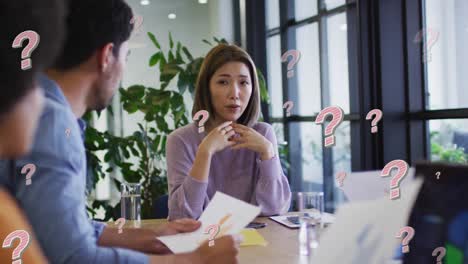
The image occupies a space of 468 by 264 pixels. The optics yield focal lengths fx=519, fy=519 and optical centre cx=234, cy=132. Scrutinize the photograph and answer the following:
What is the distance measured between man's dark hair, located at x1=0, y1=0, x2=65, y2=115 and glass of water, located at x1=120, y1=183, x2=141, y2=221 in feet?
3.34

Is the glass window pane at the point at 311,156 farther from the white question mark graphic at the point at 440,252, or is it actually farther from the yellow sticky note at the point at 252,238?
the white question mark graphic at the point at 440,252

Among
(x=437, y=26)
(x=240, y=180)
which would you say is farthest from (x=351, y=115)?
(x=240, y=180)

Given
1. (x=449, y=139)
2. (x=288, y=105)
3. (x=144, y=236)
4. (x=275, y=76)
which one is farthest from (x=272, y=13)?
(x=144, y=236)

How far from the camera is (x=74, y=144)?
1.98 feet

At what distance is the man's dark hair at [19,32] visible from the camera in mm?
453

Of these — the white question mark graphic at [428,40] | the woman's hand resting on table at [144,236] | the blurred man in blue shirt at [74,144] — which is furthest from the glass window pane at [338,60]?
the blurred man in blue shirt at [74,144]

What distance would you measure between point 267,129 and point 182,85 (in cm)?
96

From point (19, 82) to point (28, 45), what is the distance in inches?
1.8

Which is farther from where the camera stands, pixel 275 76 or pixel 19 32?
pixel 275 76

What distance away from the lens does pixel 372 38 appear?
1.88 meters

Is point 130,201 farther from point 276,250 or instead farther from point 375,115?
point 375,115

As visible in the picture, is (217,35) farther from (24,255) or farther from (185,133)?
(24,255)

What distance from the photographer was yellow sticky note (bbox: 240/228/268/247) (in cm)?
105

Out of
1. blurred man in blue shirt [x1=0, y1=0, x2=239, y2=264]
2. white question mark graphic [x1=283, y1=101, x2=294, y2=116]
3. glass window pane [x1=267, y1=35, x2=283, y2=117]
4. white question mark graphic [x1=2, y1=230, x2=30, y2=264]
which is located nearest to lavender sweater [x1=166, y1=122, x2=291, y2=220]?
blurred man in blue shirt [x1=0, y1=0, x2=239, y2=264]
